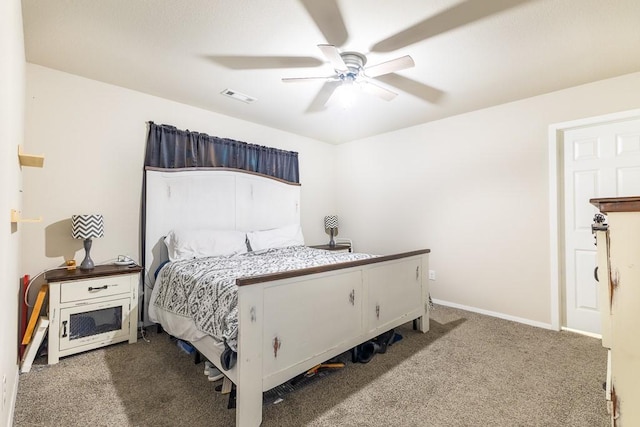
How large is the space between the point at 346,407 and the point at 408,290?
126 centimetres

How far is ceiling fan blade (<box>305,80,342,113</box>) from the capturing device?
2.85 metres

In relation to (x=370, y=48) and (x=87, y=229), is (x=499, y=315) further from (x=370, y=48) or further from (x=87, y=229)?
(x=87, y=229)

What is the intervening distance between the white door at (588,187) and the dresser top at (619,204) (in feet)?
8.25

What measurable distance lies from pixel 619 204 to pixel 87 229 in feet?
11.1

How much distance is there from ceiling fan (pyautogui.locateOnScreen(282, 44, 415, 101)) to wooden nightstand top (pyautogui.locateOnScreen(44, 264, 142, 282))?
216 cm

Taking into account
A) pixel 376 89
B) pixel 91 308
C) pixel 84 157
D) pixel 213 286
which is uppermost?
pixel 376 89

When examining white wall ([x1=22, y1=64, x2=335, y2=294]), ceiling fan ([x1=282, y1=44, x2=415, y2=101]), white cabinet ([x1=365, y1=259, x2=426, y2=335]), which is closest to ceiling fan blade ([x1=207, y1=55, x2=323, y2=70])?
ceiling fan ([x1=282, y1=44, x2=415, y2=101])

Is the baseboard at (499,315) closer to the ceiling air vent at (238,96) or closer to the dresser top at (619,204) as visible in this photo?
the dresser top at (619,204)

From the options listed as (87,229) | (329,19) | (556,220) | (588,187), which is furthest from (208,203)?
(588,187)

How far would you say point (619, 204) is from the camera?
0.89 metres

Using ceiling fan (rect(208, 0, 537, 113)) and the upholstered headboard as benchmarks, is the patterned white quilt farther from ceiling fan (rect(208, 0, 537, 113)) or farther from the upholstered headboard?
ceiling fan (rect(208, 0, 537, 113))

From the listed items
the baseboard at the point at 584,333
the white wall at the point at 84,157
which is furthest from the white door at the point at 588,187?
the white wall at the point at 84,157

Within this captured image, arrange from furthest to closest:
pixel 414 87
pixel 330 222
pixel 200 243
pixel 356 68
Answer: pixel 330 222 < pixel 200 243 < pixel 414 87 < pixel 356 68

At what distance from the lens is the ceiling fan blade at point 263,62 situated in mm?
2381
